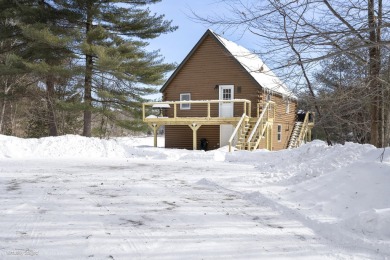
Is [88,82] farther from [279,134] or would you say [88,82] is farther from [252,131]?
[279,134]

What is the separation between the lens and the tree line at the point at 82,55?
64.2ft

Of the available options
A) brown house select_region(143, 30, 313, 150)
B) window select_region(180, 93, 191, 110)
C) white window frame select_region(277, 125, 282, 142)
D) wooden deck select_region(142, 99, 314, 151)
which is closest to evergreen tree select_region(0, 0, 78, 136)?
brown house select_region(143, 30, 313, 150)

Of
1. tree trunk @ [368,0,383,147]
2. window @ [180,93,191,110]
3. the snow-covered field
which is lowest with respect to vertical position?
the snow-covered field

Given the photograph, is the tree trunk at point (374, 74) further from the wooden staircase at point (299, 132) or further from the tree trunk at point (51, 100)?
the tree trunk at point (51, 100)

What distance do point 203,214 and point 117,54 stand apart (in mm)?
16410

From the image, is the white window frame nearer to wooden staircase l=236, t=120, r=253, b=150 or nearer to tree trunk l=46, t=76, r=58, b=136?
wooden staircase l=236, t=120, r=253, b=150

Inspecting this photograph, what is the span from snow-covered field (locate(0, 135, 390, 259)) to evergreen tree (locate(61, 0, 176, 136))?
12062 mm

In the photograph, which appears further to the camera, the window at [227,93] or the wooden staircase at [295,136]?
the wooden staircase at [295,136]

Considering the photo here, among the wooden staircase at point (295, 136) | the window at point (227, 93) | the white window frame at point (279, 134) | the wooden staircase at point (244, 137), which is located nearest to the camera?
the wooden staircase at point (244, 137)

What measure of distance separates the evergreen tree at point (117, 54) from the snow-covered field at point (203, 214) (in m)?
12.1

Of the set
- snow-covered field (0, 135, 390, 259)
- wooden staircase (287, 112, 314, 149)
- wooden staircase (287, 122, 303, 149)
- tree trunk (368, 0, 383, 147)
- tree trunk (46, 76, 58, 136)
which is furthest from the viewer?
wooden staircase (287, 112, 314, 149)

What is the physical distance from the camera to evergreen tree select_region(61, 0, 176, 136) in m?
19.8

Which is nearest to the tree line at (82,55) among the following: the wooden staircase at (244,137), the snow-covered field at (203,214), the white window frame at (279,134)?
the wooden staircase at (244,137)

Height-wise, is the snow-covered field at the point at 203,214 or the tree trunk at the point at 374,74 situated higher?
the tree trunk at the point at 374,74
